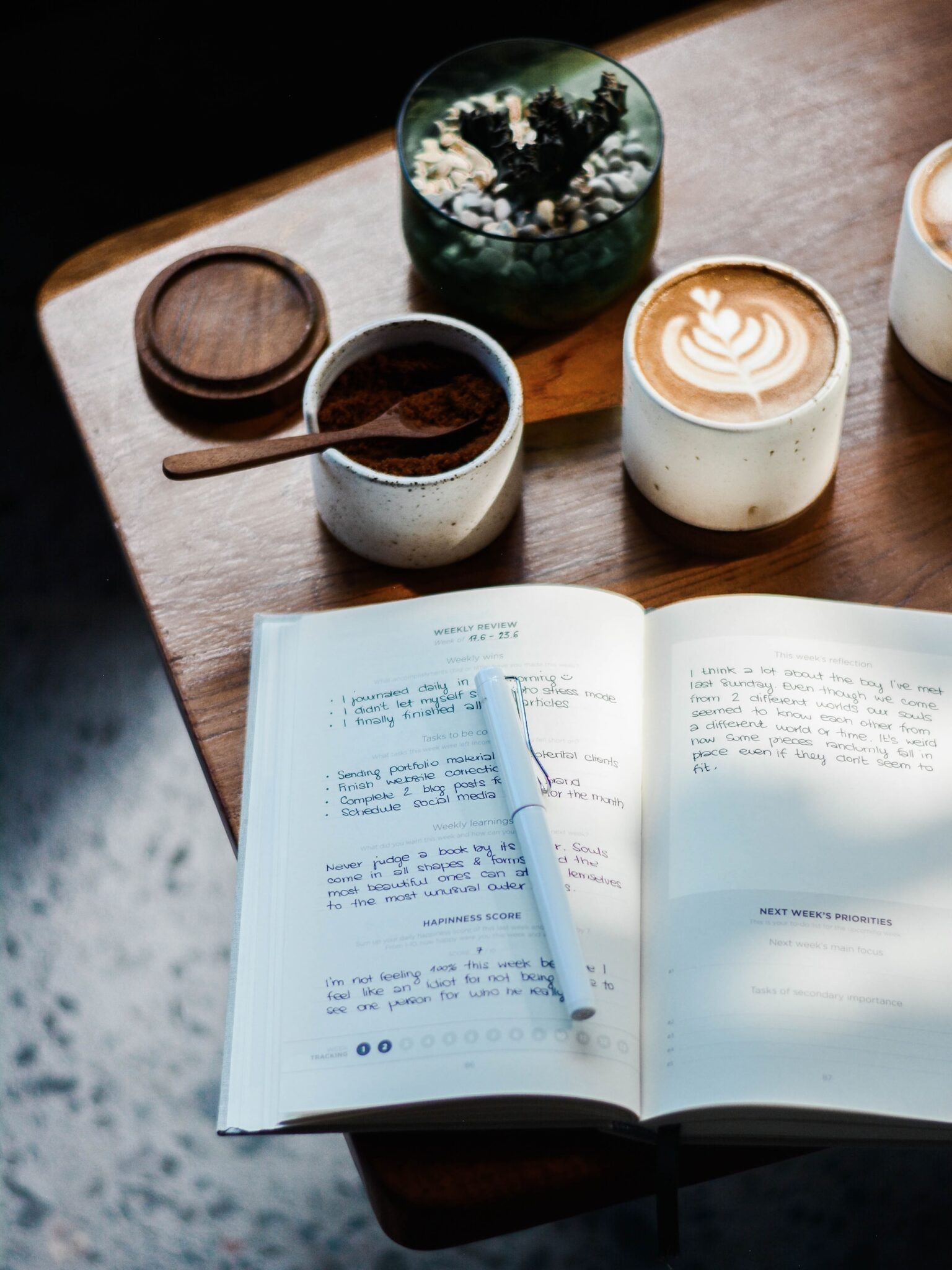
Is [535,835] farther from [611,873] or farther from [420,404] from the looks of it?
[420,404]

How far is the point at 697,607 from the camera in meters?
0.72

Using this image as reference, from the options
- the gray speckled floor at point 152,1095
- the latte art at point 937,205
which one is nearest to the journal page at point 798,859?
the latte art at point 937,205

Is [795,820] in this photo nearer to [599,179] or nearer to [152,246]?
[599,179]

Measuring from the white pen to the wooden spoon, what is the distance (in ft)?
0.52

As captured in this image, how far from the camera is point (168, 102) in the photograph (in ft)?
5.52

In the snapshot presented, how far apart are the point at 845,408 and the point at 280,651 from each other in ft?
1.39

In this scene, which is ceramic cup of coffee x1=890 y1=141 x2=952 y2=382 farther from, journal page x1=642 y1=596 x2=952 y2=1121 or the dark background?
the dark background

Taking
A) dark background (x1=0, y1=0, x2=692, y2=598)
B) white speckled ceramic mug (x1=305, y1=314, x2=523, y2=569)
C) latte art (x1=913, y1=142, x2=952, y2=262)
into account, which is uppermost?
latte art (x1=913, y1=142, x2=952, y2=262)

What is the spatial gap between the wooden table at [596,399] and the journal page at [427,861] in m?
0.04

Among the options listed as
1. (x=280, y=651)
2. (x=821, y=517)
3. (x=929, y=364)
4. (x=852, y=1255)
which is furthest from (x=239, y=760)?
(x=852, y=1255)

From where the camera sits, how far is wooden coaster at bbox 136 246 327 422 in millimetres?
844

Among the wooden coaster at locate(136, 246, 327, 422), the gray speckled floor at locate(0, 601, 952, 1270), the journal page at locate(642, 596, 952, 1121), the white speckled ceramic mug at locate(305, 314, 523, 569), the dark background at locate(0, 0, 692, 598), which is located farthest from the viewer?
the dark background at locate(0, 0, 692, 598)

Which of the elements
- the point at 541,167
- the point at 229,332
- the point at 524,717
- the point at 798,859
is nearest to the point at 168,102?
the point at 229,332

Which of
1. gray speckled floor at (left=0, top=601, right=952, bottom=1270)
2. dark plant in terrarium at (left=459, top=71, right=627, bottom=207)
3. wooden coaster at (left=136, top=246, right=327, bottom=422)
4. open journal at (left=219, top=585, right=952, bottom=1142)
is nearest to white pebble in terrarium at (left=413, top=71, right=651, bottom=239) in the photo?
dark plant in terrarium at (left=459, top=71, right=627, bottom=207)
